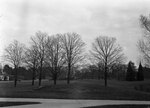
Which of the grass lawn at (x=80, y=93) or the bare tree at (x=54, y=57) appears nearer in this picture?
the grass lawn at (x=80, y=93)

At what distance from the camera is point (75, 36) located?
4212 cm

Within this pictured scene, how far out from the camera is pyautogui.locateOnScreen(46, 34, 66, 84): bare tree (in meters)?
38.7

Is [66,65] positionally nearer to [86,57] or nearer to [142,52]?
[86,57]

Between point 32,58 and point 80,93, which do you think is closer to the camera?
point 80,93


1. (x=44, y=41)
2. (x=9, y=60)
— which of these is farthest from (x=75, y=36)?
(x=9, y=60)

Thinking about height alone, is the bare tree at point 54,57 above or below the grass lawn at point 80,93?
above

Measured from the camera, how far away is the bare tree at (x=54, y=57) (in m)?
38.7

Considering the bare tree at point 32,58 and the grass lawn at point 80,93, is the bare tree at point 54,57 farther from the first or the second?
the grass lawn at point 80,93

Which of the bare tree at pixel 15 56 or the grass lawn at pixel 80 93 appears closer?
the grass lawn at pixel 80 93

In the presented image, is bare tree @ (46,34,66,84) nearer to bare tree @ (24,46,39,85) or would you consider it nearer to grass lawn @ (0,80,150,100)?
bare tree @ (24,46,39,85)

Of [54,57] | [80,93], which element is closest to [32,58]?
[54,57]

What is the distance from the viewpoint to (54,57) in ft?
128

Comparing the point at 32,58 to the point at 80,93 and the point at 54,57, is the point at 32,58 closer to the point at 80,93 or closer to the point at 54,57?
the point at 54,57

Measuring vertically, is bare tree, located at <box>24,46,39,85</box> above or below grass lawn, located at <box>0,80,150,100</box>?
above
